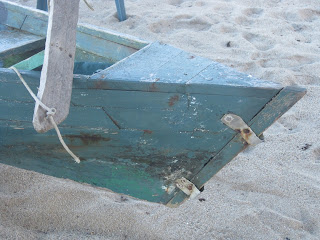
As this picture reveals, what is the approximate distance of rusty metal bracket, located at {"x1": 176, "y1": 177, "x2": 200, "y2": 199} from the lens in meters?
1.75

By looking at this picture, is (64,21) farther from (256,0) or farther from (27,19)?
(256,0)

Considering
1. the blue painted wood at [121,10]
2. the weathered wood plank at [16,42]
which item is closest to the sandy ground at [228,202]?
the weathered wood plank at [16,42]

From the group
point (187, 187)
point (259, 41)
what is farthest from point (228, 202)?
point (259, 41)

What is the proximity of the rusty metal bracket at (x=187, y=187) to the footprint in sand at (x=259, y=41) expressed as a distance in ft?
6.91

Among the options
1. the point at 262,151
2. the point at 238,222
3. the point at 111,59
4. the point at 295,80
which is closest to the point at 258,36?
the point at 295,80

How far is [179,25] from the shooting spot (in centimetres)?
409

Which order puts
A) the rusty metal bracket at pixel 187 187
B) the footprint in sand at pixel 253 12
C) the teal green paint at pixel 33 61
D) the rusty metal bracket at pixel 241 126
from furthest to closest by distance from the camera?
the footprint in sand at pixel 253 12, the teal green paint at pixel 33 61, the rusty metal bracket at pixel 187 187, the rusty metal bracket at pixel 241 126

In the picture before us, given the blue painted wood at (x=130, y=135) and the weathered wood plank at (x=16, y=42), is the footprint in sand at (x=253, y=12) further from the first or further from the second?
the blue painted wood at (x=130, y=135)

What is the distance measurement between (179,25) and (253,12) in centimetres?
77

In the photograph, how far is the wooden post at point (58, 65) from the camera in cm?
132

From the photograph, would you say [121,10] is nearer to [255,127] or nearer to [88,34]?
[88,34]

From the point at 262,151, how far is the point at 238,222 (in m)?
0.63

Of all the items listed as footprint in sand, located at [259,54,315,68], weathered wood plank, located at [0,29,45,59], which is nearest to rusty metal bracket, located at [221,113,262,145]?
weathered wood plank, located at [0,29,45,59]

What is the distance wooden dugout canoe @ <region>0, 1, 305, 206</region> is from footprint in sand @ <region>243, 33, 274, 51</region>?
1.88 meters
